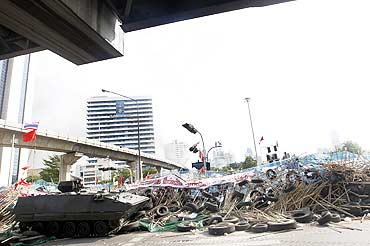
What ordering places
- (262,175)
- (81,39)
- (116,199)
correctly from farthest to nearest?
(262,175)
(116,199)
(81,39)

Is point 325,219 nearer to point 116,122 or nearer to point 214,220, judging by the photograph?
point 214,220

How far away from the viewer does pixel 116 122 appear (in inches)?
2245

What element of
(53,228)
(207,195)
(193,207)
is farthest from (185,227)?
(53,228)

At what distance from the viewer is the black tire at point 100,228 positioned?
436 inches

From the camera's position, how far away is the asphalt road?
7348mm

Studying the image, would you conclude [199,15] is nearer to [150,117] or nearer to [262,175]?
[262,175]

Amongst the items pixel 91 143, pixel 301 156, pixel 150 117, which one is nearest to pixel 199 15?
pixel 301 156

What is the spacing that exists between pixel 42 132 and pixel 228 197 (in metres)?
26.5

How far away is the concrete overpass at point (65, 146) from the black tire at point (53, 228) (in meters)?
20.4

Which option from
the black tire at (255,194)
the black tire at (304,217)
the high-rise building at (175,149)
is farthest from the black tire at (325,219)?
the high-rise building at (175,149)

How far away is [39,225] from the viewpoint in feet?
38.8

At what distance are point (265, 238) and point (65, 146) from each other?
34.5 m

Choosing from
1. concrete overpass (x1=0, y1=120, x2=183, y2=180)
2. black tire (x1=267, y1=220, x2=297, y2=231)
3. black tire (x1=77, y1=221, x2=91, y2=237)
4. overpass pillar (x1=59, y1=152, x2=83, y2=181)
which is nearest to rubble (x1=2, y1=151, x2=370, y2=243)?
black tire (x1=267, y1=220, x2=297, y2=231)

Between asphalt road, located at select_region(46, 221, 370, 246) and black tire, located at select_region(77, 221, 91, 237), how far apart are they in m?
0.78
